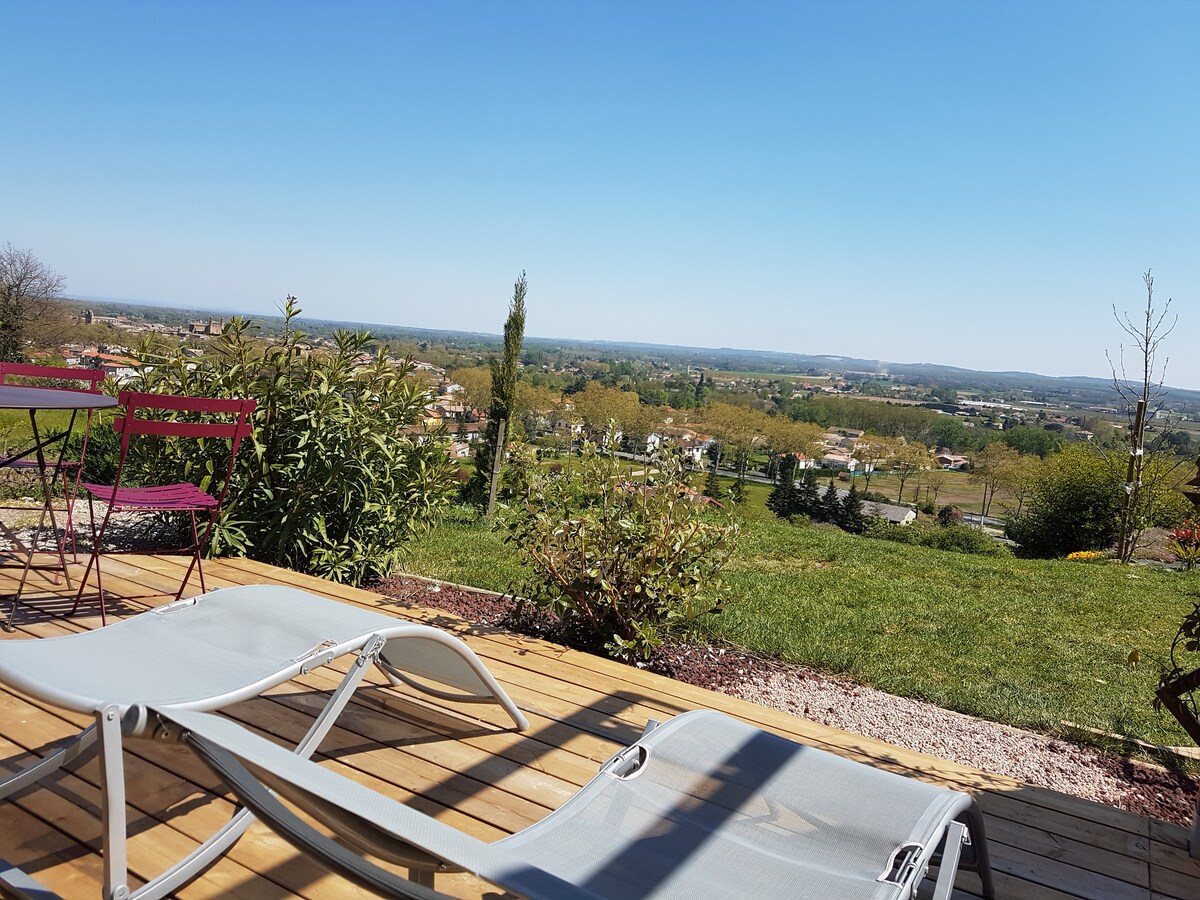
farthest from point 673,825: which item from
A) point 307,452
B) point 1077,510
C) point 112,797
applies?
point 1077,510

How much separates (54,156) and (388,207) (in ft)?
41.3

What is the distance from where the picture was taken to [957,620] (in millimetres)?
5723

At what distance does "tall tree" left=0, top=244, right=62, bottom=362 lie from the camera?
1116 cm

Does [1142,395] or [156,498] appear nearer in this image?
[156,498]

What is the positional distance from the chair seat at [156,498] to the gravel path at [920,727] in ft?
4.40

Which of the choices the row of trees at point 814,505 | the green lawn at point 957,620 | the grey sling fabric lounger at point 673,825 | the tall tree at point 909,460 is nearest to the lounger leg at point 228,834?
the grey sling fabric lounger at point 673,825

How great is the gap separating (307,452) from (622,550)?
2.01 metres

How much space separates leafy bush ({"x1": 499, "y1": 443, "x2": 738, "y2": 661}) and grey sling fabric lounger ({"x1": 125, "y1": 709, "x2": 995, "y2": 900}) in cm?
174

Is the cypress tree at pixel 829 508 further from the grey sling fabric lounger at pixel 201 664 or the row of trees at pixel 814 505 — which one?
the grey sling fabric lounger at pixel 201 664

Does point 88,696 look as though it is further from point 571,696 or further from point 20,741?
point 571,696

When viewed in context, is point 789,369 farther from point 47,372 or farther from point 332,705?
point 332,705

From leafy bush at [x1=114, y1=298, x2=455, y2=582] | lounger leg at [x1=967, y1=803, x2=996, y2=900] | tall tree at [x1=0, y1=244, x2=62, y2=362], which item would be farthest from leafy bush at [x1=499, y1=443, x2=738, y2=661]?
tall tree at [x1=0, y1=244, x2=62, y2=362]

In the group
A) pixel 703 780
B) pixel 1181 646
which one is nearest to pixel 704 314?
pixel 1181 646

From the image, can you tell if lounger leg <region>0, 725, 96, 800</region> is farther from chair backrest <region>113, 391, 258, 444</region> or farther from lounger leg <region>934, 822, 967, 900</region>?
lounger leg <region>934, 822, 967, 900</region>
